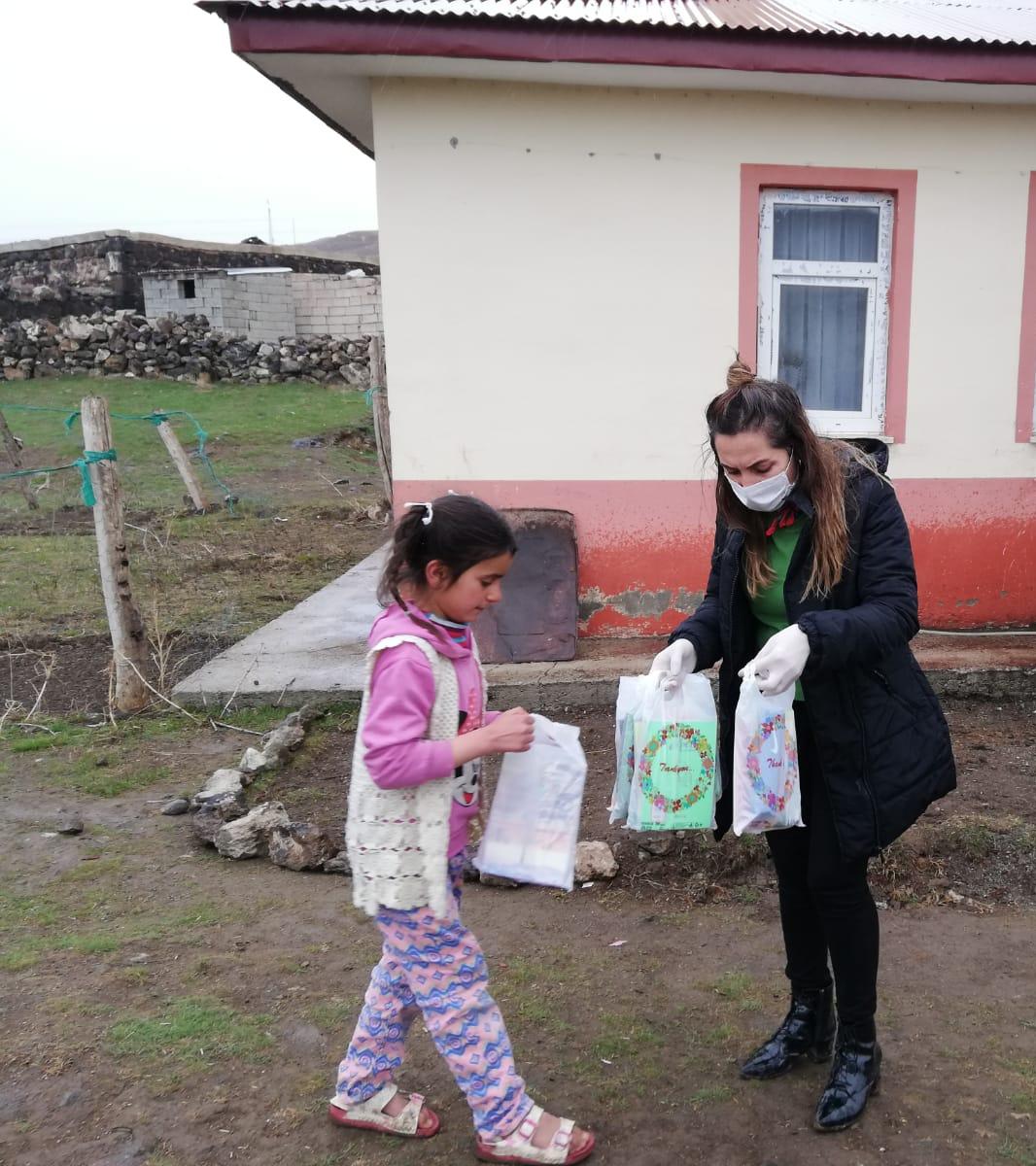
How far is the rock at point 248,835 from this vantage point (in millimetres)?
3912

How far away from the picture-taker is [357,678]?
18.2ft

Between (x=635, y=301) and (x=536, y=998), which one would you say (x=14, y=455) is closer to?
(x=635, y=301)

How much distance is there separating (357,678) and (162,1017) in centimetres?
285

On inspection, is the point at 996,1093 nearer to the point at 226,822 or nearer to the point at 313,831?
the point at 313,831

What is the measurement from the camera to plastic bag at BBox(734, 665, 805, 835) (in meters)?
2.12

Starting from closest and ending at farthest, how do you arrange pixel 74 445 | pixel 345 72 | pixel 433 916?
pixel 433 916, pixel 345 72, pixel 74 445

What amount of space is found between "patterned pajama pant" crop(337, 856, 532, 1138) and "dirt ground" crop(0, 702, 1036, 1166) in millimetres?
232

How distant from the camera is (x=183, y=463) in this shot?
1172cm

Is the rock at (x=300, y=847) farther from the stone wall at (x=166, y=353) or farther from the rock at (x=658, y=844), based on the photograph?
the stone wall at (x=166, y=353)

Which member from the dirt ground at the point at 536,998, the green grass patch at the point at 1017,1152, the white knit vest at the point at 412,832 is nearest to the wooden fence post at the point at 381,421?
the dirt ground at the point at 536,998

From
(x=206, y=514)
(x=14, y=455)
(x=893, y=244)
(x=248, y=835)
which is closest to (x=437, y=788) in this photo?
(x=248, y=835)

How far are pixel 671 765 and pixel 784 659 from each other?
1.39ft

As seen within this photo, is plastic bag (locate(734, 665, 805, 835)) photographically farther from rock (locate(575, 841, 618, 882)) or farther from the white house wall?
the white house wall

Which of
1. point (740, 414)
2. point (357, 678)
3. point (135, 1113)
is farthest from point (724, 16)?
point (135, 1113)
